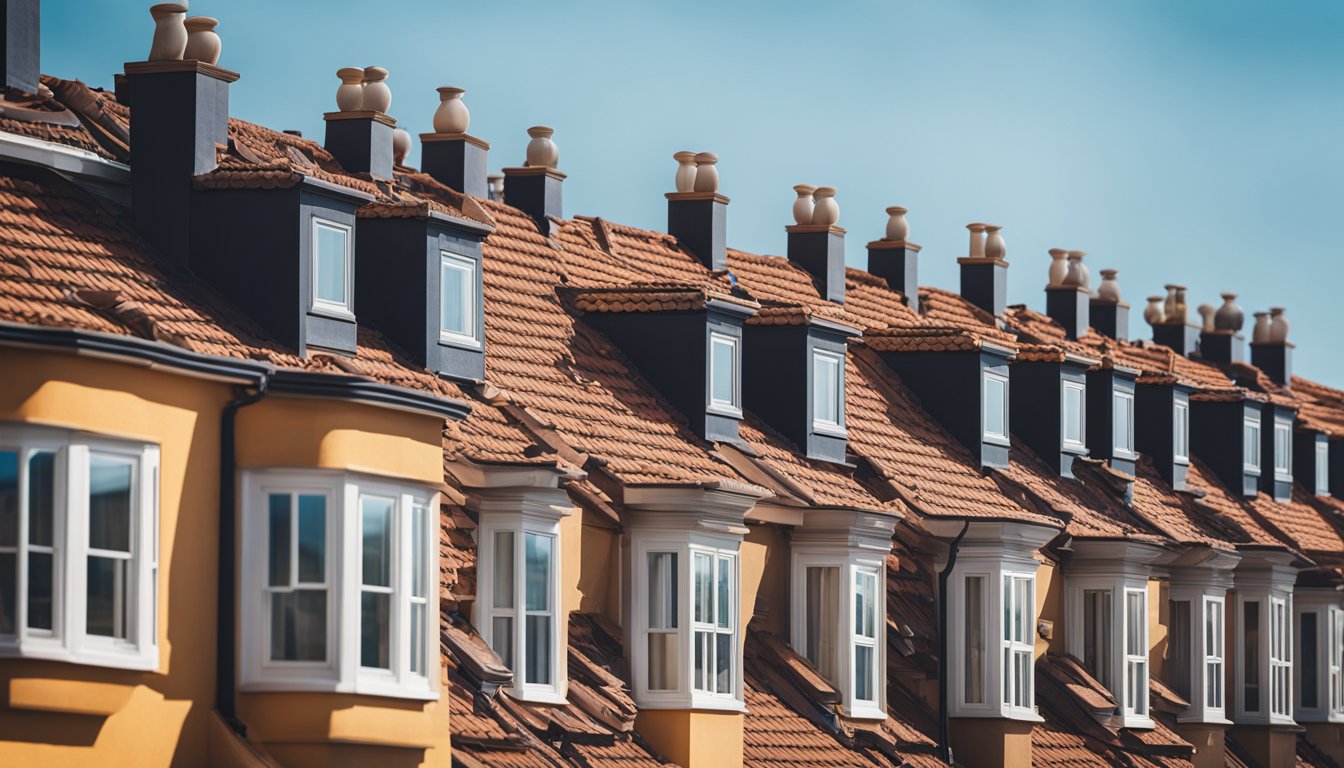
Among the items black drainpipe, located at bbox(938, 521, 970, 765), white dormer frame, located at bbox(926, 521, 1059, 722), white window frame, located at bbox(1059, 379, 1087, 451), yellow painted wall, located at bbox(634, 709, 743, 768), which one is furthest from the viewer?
white window frame, located at bbox(1059, 379, 1087, 451)

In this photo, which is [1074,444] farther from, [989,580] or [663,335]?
[663,335]

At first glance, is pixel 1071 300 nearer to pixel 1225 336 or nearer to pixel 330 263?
pixel 1225 336

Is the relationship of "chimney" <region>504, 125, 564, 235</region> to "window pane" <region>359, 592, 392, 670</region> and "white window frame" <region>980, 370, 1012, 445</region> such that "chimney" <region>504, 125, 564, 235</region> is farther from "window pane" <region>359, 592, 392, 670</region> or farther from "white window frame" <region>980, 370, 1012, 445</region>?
"window pane" <region>359, 592, 392, 670</region>

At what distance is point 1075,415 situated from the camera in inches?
1933

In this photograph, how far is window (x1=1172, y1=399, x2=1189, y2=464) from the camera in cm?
5369

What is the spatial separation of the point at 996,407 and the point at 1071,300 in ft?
38.2

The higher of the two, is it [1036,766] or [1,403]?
[1,403]

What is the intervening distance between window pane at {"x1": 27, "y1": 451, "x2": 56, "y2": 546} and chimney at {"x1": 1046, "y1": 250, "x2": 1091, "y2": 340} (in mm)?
35869

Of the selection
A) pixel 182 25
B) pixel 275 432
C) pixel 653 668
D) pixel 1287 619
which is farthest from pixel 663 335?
pixel 1287 619

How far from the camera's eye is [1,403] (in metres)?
22.9

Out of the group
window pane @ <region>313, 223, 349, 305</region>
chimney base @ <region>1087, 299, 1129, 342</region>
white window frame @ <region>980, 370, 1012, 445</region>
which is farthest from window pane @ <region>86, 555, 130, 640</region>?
chimney base @ <region>1087, 299, 1129, 342</region>

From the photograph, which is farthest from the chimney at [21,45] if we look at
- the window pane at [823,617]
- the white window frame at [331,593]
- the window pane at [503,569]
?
the window pane at [823,617]

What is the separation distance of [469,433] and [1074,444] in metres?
19.7

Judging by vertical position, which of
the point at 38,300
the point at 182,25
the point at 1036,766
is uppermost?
the point at 182,25
